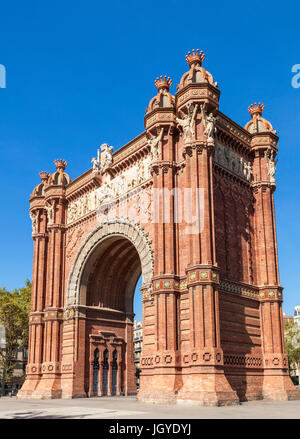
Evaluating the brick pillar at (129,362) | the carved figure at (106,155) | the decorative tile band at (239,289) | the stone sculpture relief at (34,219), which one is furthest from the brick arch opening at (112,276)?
→ the decorative tile band at (239,289)

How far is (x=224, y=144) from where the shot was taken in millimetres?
29516

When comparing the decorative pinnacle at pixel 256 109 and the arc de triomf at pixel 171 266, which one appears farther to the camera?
the decorative pinnacle at pixel 256 109

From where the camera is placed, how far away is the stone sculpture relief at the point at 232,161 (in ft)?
94.6

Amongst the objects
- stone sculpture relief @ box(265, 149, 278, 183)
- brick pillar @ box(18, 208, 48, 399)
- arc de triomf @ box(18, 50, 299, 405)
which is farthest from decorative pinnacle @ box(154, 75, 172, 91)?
brick pillar @ box(18, 208, 48, 399)

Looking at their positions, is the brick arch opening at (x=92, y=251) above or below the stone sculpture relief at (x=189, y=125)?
below

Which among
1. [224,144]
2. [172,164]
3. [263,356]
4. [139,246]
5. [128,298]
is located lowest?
[263,356]

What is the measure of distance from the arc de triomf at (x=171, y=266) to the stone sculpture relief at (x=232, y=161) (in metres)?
0.07

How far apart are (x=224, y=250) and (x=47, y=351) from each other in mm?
16460

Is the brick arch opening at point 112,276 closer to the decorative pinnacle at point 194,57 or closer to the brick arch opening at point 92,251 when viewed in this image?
the brick arch opening at point 92,251

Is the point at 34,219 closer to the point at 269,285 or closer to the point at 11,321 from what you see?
the point at 11,321
